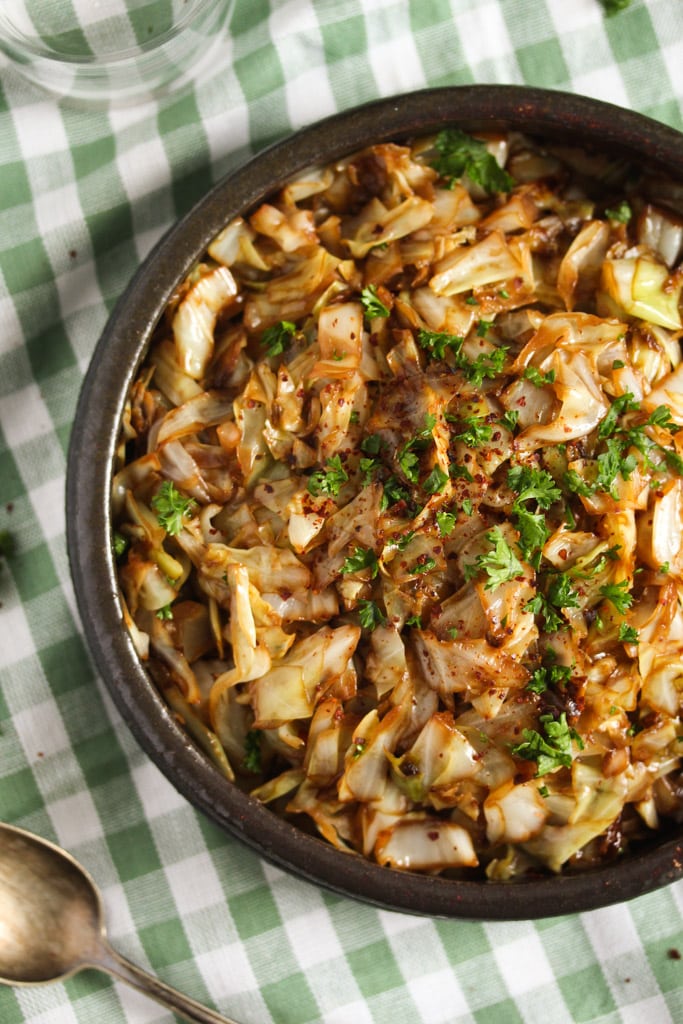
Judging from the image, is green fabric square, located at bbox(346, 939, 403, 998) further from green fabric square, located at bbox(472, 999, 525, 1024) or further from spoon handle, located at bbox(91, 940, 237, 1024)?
spoon handle, located at bbox(91, 940, 237, 1024)

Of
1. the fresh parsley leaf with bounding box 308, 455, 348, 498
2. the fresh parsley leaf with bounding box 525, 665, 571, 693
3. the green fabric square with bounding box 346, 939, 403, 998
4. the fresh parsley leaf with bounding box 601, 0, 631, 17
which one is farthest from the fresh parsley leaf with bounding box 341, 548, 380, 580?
the fresh parsley leaf with bounding box 601, 0, 631, 17

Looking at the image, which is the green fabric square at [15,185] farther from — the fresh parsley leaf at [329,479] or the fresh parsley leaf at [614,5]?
the fresh parsley leaf at [614,5]

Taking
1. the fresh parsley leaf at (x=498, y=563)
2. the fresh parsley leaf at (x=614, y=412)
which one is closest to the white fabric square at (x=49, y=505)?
the fresh parsley leaf at (x=498, y=563)

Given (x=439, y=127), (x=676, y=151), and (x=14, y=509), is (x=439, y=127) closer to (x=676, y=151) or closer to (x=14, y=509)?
(x=676, y=151)

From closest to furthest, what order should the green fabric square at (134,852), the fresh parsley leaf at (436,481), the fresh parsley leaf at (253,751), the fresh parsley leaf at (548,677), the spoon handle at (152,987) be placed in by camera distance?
the fresh parsley leaf at (436,481)
the fresh parsley leaf at (548,677)
the fresh parsley leaf at (253,751)
the spoon handle at (152,987)
the green fabric square at (134,852)

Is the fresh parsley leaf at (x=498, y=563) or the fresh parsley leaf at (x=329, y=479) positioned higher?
the fresh parsley leaf at (x=329, y=479)
